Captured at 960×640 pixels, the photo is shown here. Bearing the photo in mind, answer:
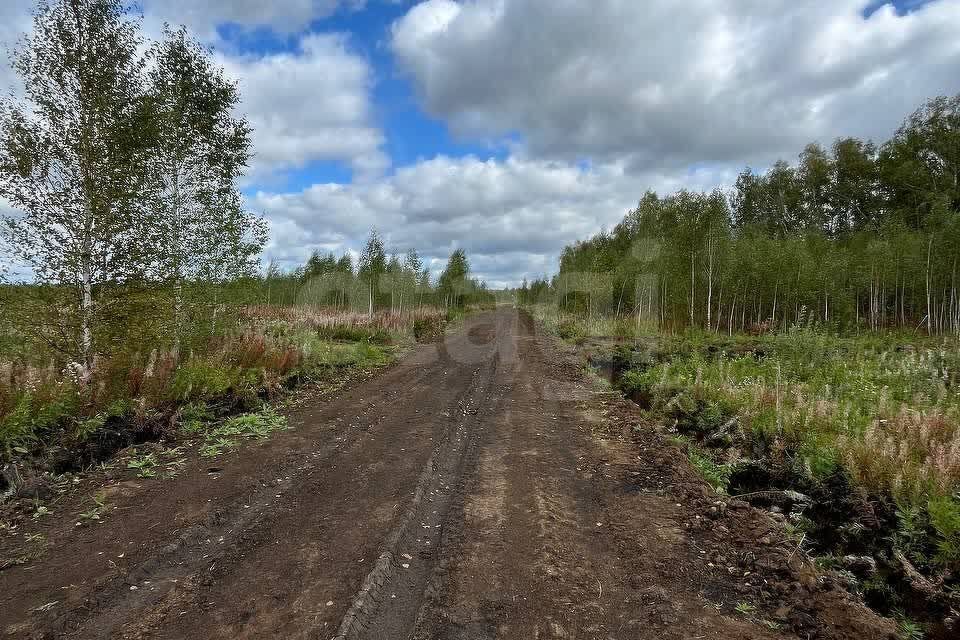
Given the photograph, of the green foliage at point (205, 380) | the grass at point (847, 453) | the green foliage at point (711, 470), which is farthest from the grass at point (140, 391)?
the grass at point (847, 453)

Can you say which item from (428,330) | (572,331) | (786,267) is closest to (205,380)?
(428,330)

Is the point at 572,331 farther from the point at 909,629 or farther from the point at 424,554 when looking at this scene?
the point at 909,629

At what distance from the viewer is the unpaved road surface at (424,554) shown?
9.40 feet

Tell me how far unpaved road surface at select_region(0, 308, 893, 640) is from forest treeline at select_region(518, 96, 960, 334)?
1989cm

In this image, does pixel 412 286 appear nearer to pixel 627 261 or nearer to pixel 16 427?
pixel 627 261

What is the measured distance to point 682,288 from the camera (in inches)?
1034

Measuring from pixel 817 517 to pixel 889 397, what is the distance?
4.90 m

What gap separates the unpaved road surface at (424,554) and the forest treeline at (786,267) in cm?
1989

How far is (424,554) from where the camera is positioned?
12.0ft

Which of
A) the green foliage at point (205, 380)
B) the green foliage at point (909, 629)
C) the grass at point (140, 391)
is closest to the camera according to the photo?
the green foliage at point (909, 629)

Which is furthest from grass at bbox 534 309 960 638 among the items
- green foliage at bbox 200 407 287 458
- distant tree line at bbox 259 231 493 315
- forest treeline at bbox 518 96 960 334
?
distant tree line at bbox 259 231 493 315

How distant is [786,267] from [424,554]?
103 ft

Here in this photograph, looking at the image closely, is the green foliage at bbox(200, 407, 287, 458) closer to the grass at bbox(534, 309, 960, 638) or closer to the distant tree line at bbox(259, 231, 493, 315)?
the grass at bbox(534, 309, 960, 638)

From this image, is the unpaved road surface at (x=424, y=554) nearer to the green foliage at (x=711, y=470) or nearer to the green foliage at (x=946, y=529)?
the green foliage at (x=711, y=470)
